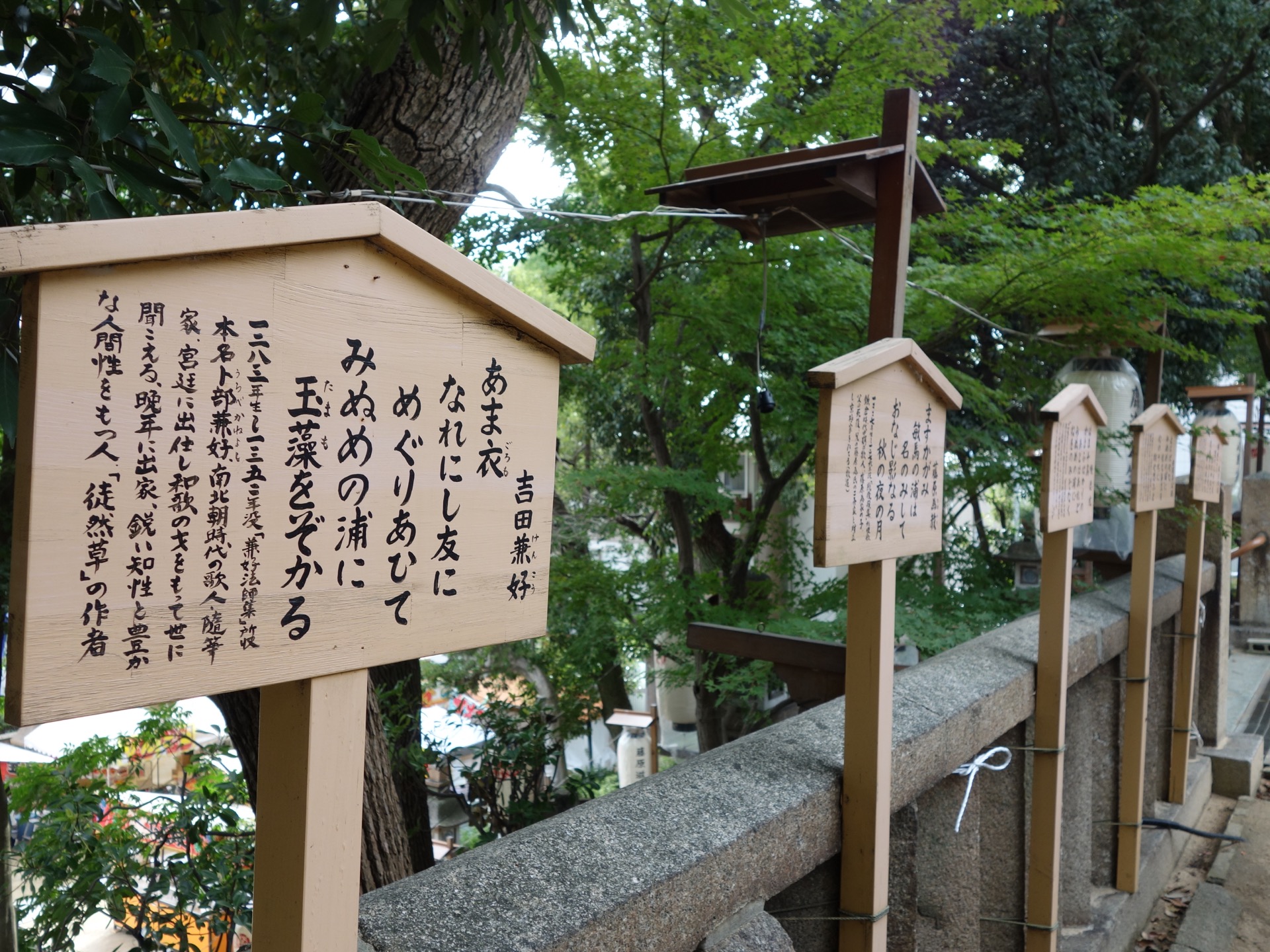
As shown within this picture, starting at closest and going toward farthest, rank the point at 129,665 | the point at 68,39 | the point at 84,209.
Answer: the point at 129,665 → the point at 68,39 → the point at 84,209

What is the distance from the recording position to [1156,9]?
7.31m

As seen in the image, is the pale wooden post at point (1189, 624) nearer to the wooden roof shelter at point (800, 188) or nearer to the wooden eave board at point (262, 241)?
the wooden roof shelter at point (800, 188)

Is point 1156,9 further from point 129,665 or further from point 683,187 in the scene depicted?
point 129,665

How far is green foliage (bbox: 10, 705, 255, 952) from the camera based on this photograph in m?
3.04

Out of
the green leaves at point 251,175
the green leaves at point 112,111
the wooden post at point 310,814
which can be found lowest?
the wooden post at point 310,814

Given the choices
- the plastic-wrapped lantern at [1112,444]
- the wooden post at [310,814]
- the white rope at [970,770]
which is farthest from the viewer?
the plastic-wrapped lantern at [1112,444]

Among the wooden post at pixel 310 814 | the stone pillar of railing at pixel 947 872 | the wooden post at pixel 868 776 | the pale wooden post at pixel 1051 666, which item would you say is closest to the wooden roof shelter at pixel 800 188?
the pale wooden post at pixel 1051 666

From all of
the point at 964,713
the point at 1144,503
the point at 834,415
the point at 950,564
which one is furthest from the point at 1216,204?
the point at 834,415

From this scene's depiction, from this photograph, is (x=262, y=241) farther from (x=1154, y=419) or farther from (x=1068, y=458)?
(x=1154, y=419)

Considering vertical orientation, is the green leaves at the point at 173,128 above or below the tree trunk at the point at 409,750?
above

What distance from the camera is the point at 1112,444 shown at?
564 cm

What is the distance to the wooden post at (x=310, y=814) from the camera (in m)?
1.11

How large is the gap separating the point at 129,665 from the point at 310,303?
1.39ft

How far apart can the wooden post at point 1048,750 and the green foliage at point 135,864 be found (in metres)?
2.58
